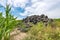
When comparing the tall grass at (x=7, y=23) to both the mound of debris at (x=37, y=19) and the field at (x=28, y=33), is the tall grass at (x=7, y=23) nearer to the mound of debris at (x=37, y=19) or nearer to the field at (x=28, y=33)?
the field at (x=28, y=33)

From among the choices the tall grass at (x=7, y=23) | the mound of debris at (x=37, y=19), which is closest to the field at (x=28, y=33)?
the tall grass at (x=7, y=23)

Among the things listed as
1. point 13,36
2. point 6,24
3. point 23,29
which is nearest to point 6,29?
point 6,24

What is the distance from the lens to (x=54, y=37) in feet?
29.9

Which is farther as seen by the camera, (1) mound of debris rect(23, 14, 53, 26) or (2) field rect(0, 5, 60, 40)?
(1) mound of debris rect(23, 14, 53, 26)

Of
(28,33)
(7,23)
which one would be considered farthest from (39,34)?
(7,23)

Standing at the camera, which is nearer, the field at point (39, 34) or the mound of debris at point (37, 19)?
the field at point (39, 34)

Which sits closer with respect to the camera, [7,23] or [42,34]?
[7,23]

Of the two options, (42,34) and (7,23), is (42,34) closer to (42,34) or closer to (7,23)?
(42,34)

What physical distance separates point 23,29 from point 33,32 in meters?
1.02

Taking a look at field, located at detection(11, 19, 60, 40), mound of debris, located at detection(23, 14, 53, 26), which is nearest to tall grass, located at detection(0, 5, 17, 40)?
field, located at detection(11, 19, 60, 40)

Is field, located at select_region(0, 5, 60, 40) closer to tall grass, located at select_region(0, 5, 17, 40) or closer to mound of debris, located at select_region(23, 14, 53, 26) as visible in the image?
tall grass, located at select_region(0, 5, 17, 40)

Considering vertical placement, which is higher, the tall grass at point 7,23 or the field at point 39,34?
the tall grass at point 7,23

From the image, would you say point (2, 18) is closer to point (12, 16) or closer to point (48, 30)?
point (12, 16)

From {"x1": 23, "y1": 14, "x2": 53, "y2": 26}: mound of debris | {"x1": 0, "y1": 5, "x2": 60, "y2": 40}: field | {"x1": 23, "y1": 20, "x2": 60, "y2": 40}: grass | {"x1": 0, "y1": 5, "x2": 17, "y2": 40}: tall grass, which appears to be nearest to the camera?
{"x1": 0, "y1": 5, "x2": 17, "y2": 40}: tall grass
